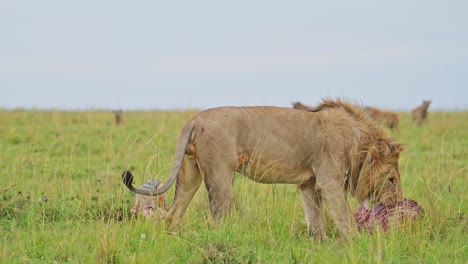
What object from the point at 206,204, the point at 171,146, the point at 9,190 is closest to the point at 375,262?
the point at 206,204

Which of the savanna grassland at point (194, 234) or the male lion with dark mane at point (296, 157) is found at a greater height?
the male lion with dark mane at point (296, 157)

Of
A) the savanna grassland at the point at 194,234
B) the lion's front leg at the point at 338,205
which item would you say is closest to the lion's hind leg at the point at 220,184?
the savanna grassland at the point at 194,234

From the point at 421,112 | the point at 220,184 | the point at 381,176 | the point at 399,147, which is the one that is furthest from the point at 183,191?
the point at 421,112

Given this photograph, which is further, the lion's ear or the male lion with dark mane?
the lion's ear

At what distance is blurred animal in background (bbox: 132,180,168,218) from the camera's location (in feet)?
22.1

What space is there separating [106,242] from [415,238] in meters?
2.61

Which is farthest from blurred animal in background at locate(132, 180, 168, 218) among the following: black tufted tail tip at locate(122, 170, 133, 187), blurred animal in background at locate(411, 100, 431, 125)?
blurred animal in background at locate(411, 100, 431, 125)

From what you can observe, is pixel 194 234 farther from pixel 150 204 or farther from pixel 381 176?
pixel 381 176

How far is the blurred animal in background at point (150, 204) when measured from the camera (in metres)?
6.75

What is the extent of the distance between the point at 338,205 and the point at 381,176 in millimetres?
697

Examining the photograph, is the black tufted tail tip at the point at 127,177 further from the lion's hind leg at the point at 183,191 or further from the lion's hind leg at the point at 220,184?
the lion's hind leg at the point at 183,191

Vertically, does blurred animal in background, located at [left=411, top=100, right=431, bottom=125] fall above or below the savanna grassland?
above

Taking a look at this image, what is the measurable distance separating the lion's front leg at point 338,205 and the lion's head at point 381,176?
41cm

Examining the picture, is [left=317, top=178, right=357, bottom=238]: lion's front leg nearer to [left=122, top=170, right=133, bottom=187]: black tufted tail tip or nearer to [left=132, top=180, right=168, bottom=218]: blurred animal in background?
[left=132, top=180, right=168, bottom=218]: blurred animal in background
